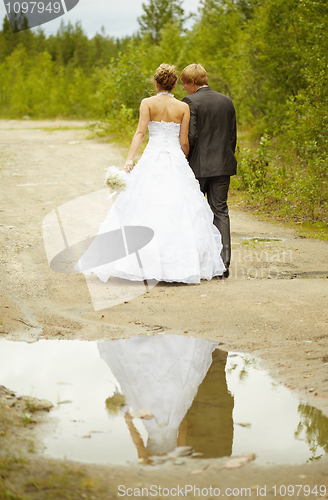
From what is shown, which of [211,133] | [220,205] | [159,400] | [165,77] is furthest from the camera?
[220,205]

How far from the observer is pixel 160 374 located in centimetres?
353

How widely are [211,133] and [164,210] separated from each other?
1070mm

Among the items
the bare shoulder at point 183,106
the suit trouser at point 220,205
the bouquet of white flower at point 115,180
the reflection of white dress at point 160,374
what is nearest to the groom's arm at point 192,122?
the bare shoulder at point 183,106

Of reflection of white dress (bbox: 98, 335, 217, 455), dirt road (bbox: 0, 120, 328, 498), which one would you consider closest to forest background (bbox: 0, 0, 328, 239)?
dirt road (bbox: 0, 120, 328, 498)

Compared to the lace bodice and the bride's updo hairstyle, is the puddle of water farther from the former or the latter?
the bride's updo hairstyle

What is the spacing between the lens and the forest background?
9.63 meters

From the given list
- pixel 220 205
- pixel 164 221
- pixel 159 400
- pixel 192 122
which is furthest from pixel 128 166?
pixel 159 400

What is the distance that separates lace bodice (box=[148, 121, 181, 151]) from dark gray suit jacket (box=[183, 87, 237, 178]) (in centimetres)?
19

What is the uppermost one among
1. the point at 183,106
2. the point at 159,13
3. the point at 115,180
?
the point at 159,13

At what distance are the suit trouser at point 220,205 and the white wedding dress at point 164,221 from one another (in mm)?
166

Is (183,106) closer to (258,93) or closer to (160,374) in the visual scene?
(160,374)

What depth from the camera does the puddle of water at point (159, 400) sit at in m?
Answer: 2.71

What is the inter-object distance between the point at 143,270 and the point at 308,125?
590 cm

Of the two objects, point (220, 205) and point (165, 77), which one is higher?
point (165, 77)
